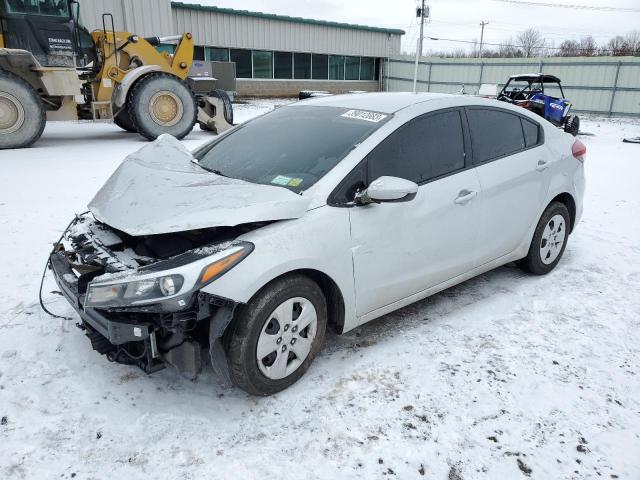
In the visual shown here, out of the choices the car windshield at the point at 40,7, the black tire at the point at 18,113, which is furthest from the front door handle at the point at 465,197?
the car windshield at the point at 40,7

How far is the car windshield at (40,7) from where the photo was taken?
944 centimetres

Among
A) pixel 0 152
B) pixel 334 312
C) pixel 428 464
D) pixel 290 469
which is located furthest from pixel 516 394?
pixel 0 152

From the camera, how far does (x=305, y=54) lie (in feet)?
87.2

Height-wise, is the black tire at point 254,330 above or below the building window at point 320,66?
below

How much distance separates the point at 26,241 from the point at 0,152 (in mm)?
5682

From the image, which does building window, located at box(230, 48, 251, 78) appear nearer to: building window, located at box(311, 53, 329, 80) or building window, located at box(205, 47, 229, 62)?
building window, located at box(205, 47, 229, 62)

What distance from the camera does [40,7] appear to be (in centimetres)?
966

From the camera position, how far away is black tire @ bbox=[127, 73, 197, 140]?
34.1 ft

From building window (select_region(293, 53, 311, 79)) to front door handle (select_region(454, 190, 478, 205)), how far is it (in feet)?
80.9

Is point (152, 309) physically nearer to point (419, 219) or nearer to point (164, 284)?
point (164, 284)

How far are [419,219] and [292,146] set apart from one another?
939 millimetres

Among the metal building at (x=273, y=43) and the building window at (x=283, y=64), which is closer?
the metal building at (x=273, y=43)

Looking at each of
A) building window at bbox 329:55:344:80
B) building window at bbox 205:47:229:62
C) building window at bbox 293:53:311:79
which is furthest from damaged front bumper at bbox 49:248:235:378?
building window at bbox 329:55:344:80

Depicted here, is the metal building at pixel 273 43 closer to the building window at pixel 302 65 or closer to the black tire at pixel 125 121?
the building window at pixel 302 65
